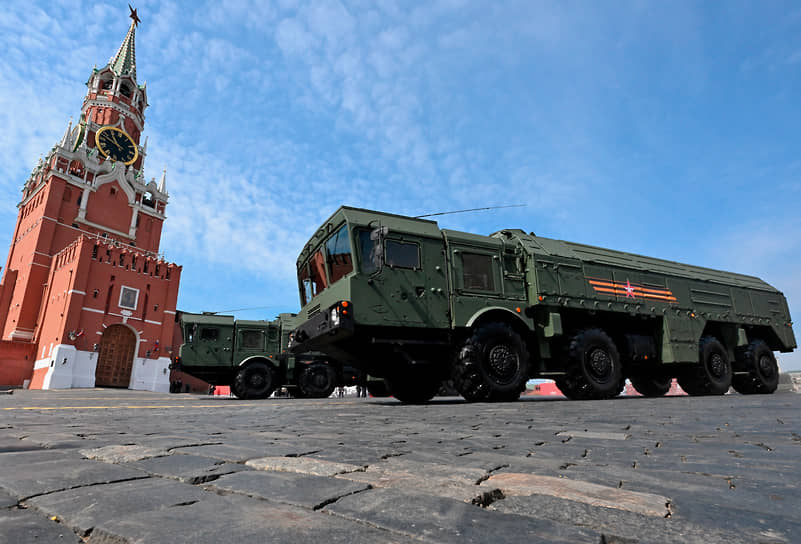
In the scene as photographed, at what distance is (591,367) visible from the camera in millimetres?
8172

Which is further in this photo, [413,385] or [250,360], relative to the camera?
[250,360]

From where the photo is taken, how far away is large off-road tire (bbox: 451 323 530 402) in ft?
23.0

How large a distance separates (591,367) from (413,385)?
3330 millimetres

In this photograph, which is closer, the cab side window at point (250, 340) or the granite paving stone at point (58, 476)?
the granite paving stone at point (58, 476)

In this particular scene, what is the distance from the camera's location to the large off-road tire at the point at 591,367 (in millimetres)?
8000

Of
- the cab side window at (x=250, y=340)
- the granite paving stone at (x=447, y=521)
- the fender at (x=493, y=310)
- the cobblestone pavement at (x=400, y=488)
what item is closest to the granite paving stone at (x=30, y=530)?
the cobblestone pavement at (x=400, y=488)

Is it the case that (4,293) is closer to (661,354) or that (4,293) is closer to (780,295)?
(661,354)

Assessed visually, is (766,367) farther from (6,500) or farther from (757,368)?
(6,500)

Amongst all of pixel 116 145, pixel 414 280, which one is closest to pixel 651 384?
pixel 414 280

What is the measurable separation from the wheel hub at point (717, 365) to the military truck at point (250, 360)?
381 inches

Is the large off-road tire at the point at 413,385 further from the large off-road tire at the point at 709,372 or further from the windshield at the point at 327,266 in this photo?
the large off-road tire at the point at 709,372

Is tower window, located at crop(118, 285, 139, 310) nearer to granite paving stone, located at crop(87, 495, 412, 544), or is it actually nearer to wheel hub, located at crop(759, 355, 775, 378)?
wheel hub, located at crop(759, 355, 775, 378)

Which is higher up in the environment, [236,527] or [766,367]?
[766,367]

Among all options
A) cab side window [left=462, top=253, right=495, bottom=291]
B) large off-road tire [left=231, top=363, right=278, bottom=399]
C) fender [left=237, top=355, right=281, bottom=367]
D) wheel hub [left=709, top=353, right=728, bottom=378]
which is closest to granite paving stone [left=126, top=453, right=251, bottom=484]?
cab side window [left=462, top=253, right=495, bottom=291]
